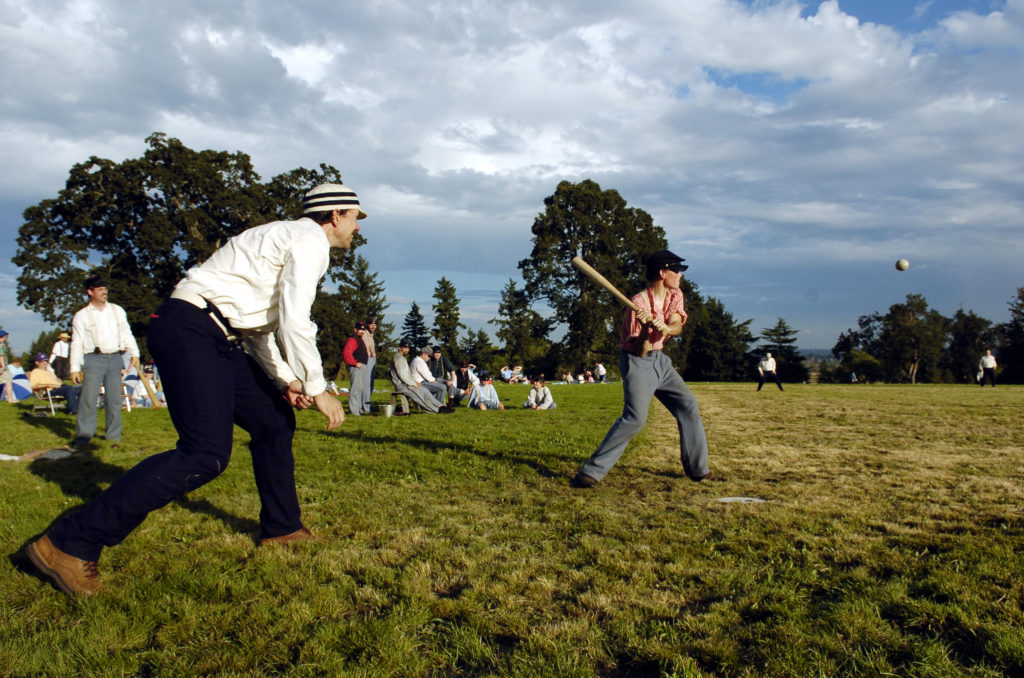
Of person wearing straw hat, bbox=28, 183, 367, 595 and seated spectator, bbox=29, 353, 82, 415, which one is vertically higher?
person wearing straw hat, bbox=28, 183, 367, 595

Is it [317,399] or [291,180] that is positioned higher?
[291,180]

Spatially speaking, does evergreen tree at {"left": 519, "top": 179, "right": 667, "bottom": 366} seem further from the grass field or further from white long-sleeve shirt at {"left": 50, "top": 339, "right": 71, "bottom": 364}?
the grass field

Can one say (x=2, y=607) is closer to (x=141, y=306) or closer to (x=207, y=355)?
(x=207, y=355)

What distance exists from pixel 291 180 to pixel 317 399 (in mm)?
39182

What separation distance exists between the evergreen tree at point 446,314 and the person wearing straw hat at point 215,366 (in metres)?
70.2

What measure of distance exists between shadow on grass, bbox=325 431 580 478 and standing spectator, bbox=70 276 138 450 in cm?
292

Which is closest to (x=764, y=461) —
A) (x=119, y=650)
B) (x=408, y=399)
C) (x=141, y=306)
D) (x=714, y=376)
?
(x=119, y=650)

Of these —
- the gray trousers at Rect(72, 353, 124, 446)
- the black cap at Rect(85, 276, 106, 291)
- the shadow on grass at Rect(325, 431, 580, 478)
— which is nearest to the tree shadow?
the gray trousers at Rect(72, 353, 124, 446)

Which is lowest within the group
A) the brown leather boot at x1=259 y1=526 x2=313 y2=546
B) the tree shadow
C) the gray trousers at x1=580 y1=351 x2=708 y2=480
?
the tree shadow

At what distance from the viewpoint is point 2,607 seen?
2.90 metres

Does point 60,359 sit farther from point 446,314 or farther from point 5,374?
point 446,314

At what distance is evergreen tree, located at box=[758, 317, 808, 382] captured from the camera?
74312 millimetres

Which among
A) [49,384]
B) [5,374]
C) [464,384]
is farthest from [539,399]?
[5,374]

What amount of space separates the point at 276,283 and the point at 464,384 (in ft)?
45.8
